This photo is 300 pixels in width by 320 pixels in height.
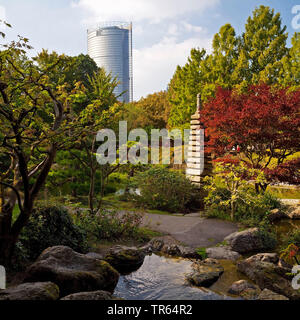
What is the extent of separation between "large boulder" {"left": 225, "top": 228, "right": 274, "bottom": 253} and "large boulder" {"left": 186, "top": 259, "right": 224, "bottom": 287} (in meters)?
1.00

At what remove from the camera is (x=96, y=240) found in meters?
6.68

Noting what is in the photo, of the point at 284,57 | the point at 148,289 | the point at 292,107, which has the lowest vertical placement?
the point at 148,289

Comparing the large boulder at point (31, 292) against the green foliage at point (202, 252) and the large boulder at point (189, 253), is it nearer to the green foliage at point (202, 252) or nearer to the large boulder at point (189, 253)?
the large boulder at point (189, 253)

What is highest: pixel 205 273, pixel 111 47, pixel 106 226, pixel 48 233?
pixel 111 47

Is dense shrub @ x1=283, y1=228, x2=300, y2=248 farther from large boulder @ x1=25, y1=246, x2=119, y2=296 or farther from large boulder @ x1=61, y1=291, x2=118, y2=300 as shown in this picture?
large boulder @ x1=61, y1=291, x2=118, y2=300

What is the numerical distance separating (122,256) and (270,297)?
260 centimetres

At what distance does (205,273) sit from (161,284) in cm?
80

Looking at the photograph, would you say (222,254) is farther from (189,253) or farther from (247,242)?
(247,242)

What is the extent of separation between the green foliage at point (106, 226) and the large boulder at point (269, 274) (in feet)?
8.62

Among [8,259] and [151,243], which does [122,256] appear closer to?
[151,243]

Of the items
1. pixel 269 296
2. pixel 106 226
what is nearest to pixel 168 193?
pixel 106 226

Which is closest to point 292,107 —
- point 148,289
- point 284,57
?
point 148,289

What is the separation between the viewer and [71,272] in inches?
174

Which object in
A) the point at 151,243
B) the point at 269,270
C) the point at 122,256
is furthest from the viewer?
the point at 151,243
